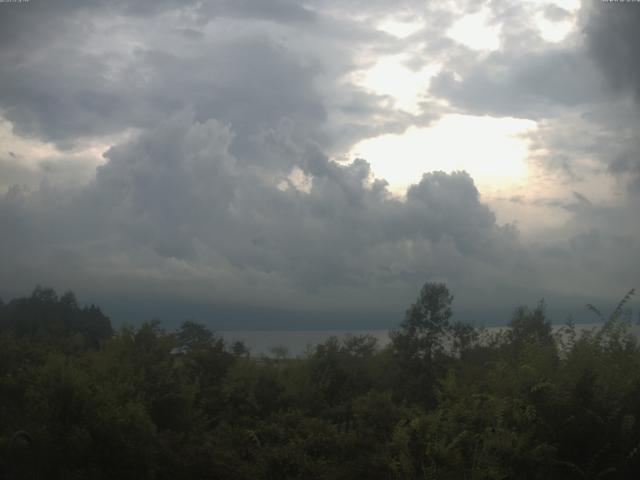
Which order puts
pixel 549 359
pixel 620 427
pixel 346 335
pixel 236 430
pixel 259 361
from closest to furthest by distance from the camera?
pixel 620 427 < pixel 549 359 < pixel 236 430 < pixel 259 361 < pixel 346 335

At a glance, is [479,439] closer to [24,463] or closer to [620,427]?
[620,427]

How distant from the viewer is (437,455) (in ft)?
39.5

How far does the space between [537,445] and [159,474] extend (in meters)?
7.84

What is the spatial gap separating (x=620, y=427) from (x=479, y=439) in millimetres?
2504

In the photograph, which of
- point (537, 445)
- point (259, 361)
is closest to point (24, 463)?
point (537, 445)

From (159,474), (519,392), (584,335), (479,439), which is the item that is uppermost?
(584,335)

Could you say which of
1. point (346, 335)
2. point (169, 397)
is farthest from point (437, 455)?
point (346, 335)

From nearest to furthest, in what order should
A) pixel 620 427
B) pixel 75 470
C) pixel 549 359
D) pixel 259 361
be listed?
pixel 620 427 → pixel 75 470 → pixel 549 359 → pixel 259 361

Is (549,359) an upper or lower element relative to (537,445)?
upper

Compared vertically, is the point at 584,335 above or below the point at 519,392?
above

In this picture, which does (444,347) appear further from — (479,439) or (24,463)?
(24,463)

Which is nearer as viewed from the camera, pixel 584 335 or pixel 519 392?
pixel 519 392

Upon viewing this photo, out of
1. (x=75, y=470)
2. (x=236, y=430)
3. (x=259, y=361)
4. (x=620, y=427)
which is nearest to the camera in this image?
(x=620, y=427)

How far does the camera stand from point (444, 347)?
35219 mm
